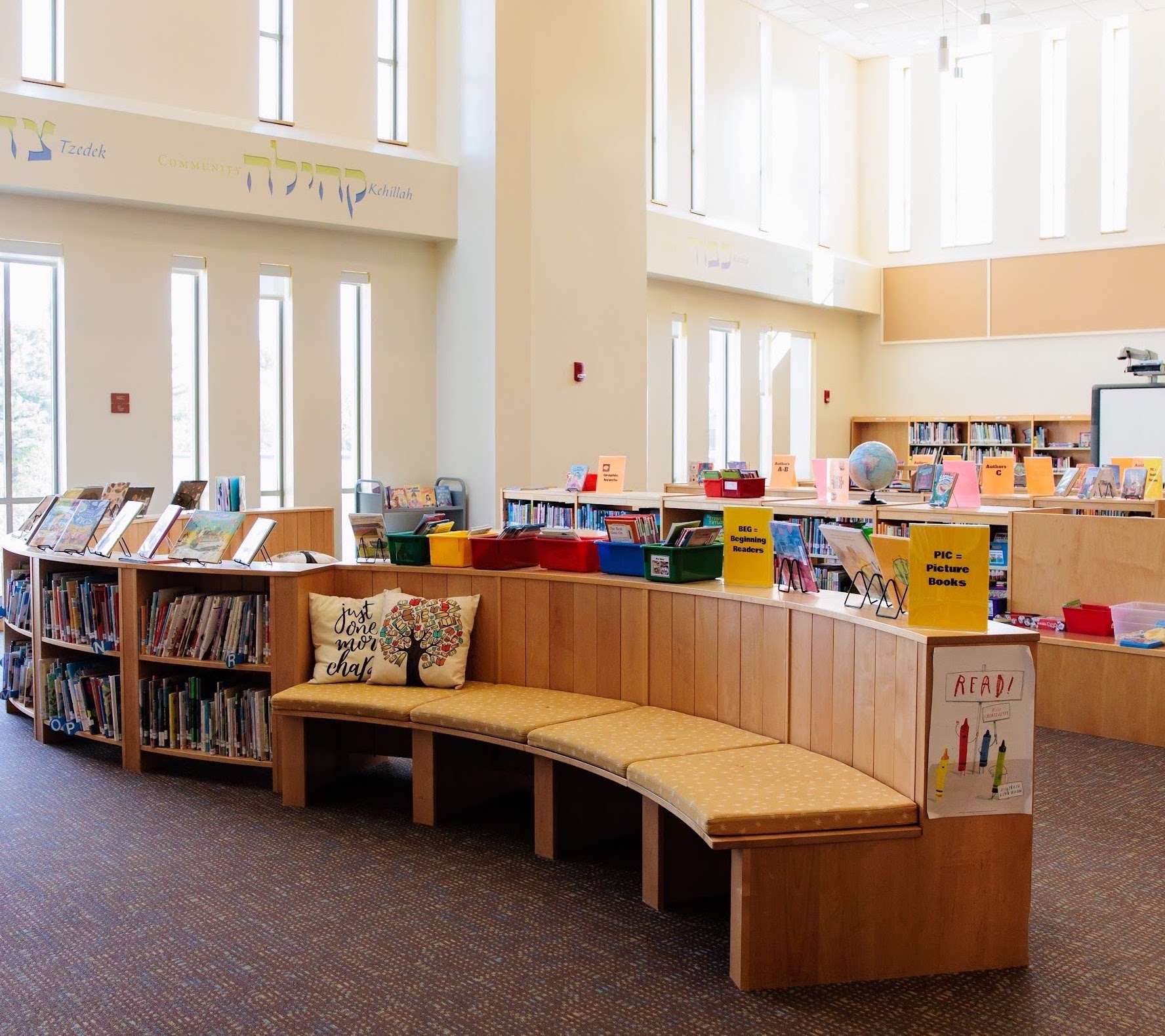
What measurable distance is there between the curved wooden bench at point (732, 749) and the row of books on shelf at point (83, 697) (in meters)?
1.09

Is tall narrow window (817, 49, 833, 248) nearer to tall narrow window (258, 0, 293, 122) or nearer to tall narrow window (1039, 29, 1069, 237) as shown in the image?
tall narrow window (1039, 29, 1069, 237)

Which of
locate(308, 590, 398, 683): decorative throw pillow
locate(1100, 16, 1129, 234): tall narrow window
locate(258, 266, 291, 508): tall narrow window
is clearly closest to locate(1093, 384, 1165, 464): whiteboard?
locate(1100, 16, 1129, 234): tall narrow window

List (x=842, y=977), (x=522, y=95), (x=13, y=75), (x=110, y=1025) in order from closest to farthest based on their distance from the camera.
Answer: (x=110, y=1025)
(x=842, y=977)
(x=13, y=75)
(x=522, y=95)

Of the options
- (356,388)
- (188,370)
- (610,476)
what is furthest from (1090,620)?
(188,370)

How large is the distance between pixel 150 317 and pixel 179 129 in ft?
4.95

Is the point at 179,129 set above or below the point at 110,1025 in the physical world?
above

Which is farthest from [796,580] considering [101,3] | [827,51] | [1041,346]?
[827,51]

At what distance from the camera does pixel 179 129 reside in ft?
29.9

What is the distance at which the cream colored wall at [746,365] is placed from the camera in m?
13.6

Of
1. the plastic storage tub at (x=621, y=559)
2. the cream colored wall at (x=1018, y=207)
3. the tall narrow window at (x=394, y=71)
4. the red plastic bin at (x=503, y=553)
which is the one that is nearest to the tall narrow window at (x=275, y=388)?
the tall narrow window at (x=394, y=71)

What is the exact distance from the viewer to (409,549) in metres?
5.20

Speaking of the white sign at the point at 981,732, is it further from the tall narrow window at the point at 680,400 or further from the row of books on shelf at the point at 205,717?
the tall narrow window at the point at 680,400

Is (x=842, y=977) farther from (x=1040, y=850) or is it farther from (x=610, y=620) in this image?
(x=610, y=620)

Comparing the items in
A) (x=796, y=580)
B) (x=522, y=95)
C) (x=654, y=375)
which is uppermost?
(x=522, y=95)
